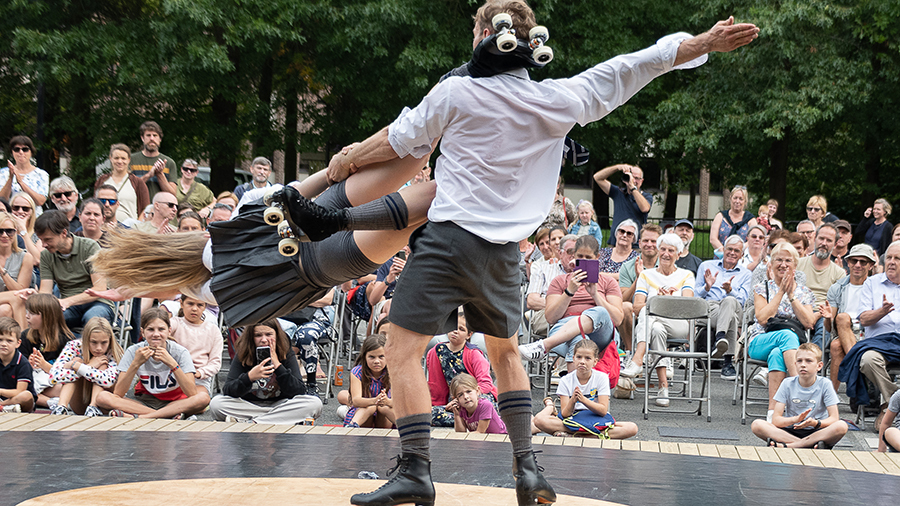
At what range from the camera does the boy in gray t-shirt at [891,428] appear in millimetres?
5547

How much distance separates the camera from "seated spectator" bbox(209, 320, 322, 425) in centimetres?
602

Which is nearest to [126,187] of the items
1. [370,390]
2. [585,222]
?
[370,390]

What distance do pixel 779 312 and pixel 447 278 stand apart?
16.4 feet

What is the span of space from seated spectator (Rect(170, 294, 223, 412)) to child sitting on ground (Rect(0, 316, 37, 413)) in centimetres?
102

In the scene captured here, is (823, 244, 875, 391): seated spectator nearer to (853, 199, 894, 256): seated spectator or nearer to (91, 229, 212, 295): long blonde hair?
(853, 199, 894, 256): seated spectator

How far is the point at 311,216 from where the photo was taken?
3328 mm

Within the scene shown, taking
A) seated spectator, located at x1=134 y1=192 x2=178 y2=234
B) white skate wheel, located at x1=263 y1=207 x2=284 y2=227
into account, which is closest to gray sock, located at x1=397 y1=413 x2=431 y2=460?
white skate wheel, located at x1=263 y1=207 x2=284 y2=227

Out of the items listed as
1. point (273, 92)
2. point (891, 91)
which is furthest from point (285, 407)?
point (891, 91)

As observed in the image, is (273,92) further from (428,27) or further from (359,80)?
(428,27)

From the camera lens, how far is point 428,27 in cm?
1297

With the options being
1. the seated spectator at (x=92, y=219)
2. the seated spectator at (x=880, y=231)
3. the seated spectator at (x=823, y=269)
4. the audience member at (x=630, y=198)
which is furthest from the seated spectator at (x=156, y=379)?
the seated spectator at (x=880, y=231)

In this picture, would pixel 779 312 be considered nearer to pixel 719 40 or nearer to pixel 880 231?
pixel 880 231

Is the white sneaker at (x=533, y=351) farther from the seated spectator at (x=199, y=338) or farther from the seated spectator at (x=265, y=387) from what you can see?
the seated spectator at (x=199, y=338)

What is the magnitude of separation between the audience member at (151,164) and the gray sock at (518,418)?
238 inches
